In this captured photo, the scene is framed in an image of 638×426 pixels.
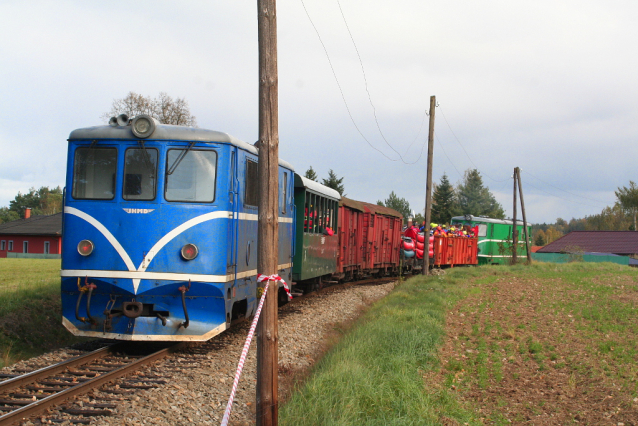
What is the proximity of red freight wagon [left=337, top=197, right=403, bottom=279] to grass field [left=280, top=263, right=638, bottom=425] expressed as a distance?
15.8ft

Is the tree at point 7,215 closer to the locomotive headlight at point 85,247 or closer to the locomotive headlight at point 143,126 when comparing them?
the locomotive headlight at point 85,247

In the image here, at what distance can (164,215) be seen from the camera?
25.3 feet

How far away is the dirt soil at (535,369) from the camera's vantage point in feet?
20.3

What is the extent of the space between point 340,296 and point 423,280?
4.19m

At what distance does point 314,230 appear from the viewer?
1387 centimetres

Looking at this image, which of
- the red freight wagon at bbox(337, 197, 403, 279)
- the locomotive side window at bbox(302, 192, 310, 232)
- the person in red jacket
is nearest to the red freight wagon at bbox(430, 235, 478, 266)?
the person in red jacket

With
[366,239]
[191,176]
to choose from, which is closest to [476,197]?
[366,239]

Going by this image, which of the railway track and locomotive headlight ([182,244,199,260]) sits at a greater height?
locomotive headlight ([182,244,199,260])

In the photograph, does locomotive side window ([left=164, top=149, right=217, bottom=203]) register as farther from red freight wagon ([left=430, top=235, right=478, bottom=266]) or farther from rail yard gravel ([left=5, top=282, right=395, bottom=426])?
red freight wagon ([left=430, top=235, right=478, bottom=266])

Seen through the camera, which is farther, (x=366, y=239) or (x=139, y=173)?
(x=366, y=239)

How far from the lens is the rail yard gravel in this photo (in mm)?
5500

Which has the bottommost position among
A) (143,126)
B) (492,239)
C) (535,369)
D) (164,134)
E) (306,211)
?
(535,369)

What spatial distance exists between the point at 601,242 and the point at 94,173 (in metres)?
60.4

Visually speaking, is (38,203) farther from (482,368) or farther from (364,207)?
(482,368)
